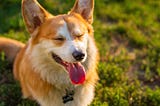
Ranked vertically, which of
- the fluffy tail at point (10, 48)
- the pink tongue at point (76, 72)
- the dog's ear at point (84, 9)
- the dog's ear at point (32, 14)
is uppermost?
the dog's ear at point (32, 14)

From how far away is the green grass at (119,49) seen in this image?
549cm

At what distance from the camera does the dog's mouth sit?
15.2ft

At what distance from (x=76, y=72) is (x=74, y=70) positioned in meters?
0.03

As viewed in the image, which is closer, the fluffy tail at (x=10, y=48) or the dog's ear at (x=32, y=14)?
the dog's ear at (x=32, y=14)

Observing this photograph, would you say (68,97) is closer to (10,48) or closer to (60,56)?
(60,56)

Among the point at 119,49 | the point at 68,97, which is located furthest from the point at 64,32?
the point at 119,49

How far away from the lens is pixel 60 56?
4590 millimetres

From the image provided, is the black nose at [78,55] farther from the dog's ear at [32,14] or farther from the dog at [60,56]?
the dog's ear at [32,14]

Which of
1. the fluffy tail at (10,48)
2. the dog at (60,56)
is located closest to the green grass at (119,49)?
the fluffy tail at (10,48)

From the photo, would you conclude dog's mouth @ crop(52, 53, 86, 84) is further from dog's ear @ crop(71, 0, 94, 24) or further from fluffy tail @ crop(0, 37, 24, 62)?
fluffy tail @ crop(0, 37, 24, 62)

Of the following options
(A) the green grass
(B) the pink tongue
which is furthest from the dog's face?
(A) the green grass

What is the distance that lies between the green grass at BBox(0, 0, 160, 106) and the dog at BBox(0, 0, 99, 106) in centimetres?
36

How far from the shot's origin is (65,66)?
470 cm

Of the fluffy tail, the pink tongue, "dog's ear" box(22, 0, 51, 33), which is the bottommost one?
the fluffy tail
